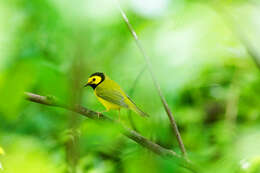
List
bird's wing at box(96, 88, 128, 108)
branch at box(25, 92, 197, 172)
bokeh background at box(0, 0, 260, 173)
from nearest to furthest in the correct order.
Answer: bokeh background at box(0, 0, 260, 173)
branch at box(25, 92, 197, 172)
bird's wing at box(96, 88, 128, 108)

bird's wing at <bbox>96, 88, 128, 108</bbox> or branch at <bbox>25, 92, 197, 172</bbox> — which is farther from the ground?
branch at <bbox>25, 92, 197, 172</bbox>

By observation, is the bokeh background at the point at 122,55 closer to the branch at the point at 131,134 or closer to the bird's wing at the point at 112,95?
the branch at the point at 131,134

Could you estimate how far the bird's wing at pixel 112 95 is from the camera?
98 cm

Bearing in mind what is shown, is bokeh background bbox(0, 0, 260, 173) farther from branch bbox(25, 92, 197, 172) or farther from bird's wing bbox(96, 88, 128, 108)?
bird's wing bbox(96, 88, 128, 108)

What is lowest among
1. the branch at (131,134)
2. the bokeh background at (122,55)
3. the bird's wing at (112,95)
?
the bird's wing at (112,95)

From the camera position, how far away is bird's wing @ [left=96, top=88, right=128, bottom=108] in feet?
3.21

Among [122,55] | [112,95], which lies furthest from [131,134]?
[112,95]

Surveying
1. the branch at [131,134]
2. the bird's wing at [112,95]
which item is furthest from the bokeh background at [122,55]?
the bird's wing at [112,95]

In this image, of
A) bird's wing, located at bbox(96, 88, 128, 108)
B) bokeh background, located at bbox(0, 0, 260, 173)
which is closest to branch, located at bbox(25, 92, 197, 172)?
bokeh background, located at bbox(0, 0, 260, 173)

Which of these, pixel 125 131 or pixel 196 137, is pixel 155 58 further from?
pixel 196 137

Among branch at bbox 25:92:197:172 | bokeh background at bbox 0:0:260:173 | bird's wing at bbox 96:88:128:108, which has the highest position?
bokeh background at bbox 0:0:260:173

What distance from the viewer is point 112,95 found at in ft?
3.49

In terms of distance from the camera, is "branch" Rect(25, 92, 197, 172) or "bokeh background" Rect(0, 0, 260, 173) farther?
"branch" Rect(25, 92, 197, 172)

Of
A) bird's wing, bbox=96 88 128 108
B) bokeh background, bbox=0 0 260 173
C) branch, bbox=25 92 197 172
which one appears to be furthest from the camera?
bird's wing, bbox=96 88 128 108
